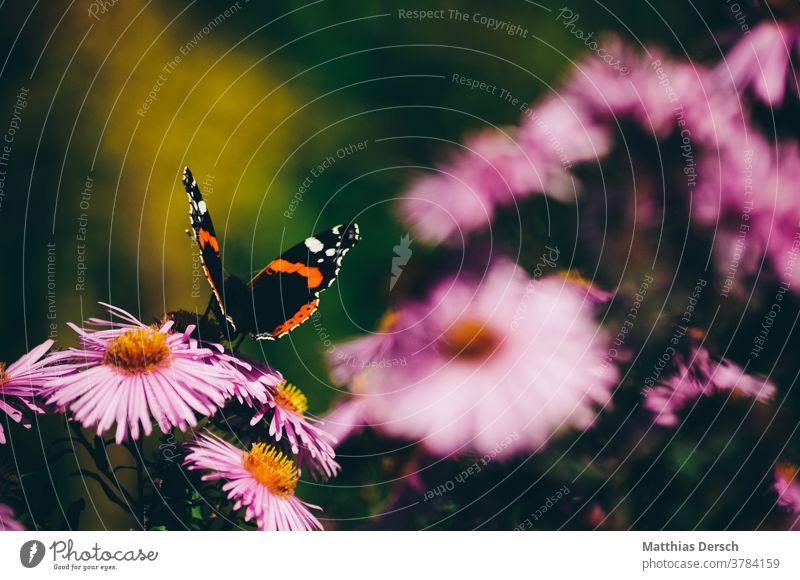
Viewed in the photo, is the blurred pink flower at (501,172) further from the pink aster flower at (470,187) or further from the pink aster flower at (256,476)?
the pink aster flower at (256,476)

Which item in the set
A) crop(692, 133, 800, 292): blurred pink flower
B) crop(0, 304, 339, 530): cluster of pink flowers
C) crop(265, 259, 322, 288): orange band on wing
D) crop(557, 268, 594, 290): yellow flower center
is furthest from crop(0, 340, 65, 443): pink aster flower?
crop(692, 133, 800, 292): blurred pink flower

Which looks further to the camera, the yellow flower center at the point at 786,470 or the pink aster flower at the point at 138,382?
the yellow flower center at the point at 786,470

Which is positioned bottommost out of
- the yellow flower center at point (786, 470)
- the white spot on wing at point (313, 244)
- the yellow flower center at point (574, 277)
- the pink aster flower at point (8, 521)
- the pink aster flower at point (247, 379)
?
the yellow flower center at point (786, 470)

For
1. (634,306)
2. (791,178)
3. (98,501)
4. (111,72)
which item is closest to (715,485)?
(634,306)

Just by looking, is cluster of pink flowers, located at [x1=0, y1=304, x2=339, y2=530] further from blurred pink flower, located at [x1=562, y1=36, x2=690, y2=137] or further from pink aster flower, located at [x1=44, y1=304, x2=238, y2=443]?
blurred pink flower, located at [x1=562, y1=36, x2=690, y2=137]

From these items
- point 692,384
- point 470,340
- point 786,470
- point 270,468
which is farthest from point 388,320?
point 786,470

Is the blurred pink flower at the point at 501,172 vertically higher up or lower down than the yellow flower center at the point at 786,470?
higher up

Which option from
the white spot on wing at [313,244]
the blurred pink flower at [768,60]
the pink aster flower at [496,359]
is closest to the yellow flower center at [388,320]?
the pink aster flower at [496,359]
